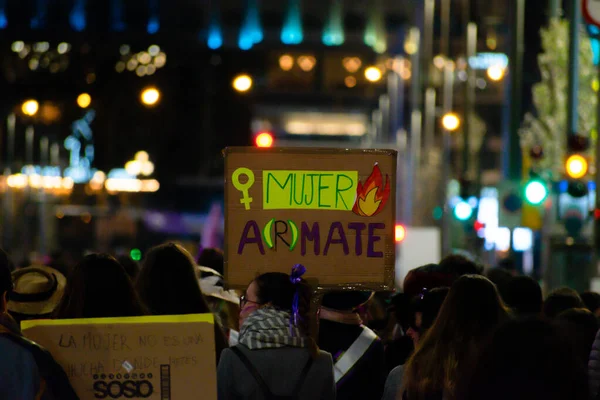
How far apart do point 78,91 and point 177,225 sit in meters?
28.3

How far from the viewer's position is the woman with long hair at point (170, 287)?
283 inches

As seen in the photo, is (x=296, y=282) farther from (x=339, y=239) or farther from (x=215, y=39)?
(x=215, y=39)

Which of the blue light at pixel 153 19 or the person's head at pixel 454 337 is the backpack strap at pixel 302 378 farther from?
the blue light at pixel 153 19

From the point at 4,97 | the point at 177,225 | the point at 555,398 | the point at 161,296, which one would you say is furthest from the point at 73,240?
the point at 555,398

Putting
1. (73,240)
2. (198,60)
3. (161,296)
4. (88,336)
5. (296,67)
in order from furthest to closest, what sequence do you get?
1. (296,67)
2. (73,240)
3. (198,60)
4. (161,296)
5. (88,336)

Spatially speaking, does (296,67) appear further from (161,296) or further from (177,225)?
(161,296)

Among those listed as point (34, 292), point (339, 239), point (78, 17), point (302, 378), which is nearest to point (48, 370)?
point (302, 378)

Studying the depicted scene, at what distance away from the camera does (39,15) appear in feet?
109

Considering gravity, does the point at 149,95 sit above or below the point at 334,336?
above

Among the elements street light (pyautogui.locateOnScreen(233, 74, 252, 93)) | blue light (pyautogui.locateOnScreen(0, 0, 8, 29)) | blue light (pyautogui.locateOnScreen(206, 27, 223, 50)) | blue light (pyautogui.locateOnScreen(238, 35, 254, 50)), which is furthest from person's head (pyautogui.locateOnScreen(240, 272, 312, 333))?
blue light (pyautogui.locateOnScreen(238, 35, 254, 50))

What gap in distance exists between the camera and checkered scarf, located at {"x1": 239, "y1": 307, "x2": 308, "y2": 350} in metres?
5.56

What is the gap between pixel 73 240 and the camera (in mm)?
59562

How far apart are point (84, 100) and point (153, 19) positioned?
360 centimetres

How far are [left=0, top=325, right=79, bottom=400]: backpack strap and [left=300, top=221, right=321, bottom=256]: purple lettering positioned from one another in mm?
1943
